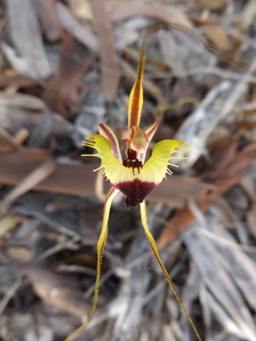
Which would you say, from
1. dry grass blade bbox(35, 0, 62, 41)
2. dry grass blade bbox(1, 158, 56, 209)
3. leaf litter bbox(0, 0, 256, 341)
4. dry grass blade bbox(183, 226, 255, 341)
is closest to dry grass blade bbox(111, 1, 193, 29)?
leaf litter bbox(0, 0, 256, 341)

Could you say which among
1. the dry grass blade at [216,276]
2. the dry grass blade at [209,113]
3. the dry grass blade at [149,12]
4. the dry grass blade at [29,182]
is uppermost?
the dry grass blade at [149,12]

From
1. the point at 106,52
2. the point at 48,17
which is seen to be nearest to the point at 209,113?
the point at 106,52

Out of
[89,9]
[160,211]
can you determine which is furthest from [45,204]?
[89,9]

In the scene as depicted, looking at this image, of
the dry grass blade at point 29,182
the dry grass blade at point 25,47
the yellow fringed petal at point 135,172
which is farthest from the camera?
the dry grass blade at point 25,47

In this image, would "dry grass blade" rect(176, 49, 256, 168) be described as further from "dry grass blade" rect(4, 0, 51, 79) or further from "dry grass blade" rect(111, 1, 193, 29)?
"dry grass blade" rect(4, 0, 51, 79)

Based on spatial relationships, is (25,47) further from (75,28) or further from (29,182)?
(29,182)

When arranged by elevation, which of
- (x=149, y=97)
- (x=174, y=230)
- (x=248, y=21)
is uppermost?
(x=248, y=21)

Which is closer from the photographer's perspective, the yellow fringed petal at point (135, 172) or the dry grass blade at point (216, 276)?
the yellow fringed petal at point (135, 172)

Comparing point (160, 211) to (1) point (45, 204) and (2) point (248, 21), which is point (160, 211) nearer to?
(1) point (45, 204)

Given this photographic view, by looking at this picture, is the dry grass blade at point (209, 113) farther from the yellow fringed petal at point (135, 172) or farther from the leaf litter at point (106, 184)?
the yellow fringed petal at point (135, 172)

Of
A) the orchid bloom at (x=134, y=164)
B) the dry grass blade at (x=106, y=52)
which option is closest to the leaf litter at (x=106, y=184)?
the dry grass blade at (x=106, y=52)
